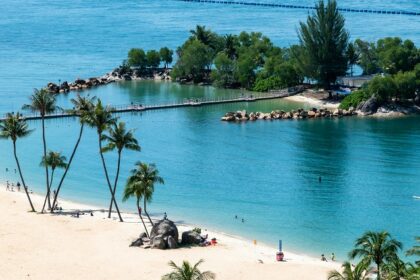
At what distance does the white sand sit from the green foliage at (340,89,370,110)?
174 feet

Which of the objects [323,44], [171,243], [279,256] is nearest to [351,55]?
[323,44]

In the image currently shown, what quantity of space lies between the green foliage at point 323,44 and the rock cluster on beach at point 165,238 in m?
64.9

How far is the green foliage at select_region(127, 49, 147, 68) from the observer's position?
156875 millimetres

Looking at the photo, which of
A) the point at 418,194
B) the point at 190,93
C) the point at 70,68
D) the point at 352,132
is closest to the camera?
the point at 418,194

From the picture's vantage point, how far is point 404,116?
124 metres

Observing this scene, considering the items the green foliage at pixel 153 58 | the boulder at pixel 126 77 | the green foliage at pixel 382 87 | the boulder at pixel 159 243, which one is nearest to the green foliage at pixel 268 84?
the green foliage at pixel 382 87

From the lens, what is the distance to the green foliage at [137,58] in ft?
515

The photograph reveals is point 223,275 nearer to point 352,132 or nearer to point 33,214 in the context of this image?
point 33,214

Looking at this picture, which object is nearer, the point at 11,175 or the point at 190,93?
the point at 11,175

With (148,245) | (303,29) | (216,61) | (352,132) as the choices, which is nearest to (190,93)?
(216,61)

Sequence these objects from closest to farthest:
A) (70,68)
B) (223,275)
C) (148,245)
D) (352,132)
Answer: (223,275) → (148,245) → (352,132) → (70,68)

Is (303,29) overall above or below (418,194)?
above

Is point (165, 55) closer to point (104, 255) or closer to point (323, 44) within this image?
point (323, 44)

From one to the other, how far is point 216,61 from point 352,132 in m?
32.7
